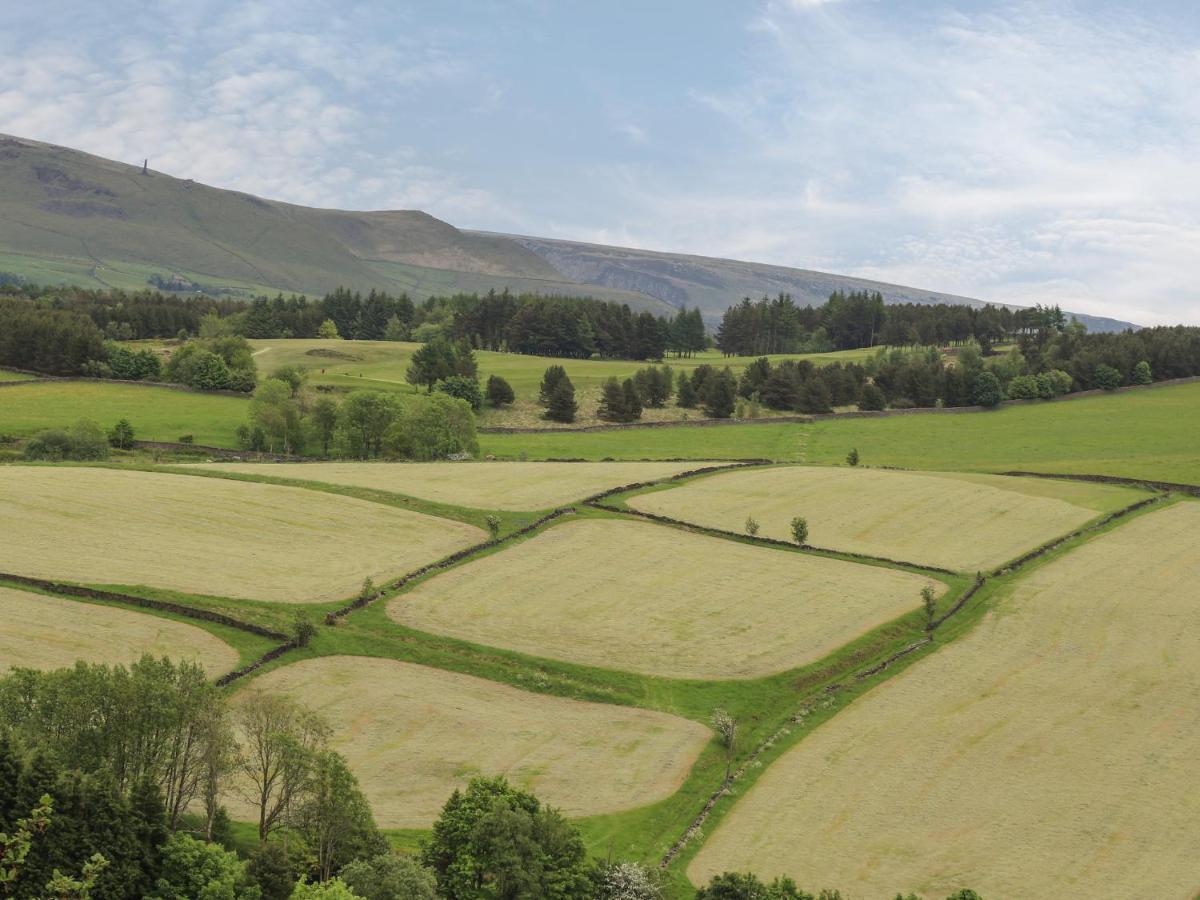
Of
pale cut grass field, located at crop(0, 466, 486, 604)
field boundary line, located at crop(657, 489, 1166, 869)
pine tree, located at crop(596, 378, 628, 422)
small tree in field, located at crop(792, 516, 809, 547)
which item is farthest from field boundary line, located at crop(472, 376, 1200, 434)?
small tree in field, located at crop(792, 516, 809, 547)

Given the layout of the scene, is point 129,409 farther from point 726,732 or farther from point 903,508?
point 726,732

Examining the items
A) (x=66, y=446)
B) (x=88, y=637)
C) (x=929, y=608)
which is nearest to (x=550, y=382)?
(x=66, y=446)

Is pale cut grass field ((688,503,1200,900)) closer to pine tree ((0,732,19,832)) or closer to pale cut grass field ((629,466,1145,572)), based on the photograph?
pale cut grass field ((629,466,1145,572))

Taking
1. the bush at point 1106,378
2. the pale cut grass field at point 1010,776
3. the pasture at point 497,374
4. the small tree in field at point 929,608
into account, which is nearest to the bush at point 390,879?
the pale cut grass field at point 1010,776

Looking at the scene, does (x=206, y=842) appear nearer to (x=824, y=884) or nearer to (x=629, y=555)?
(x=824, y=884)

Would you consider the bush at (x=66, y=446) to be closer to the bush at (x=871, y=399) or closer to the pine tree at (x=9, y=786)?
the pine tree at (x=9, y=786)

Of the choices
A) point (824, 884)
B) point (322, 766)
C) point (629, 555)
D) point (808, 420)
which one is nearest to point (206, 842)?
point (322, 766)
